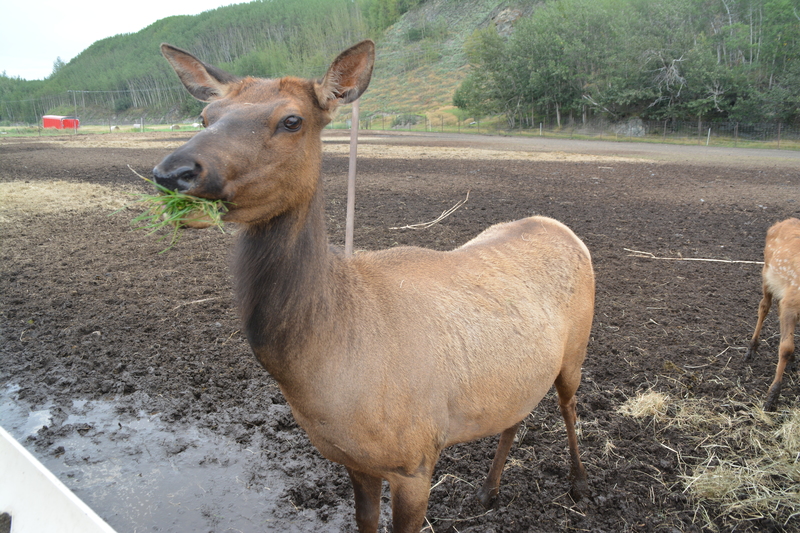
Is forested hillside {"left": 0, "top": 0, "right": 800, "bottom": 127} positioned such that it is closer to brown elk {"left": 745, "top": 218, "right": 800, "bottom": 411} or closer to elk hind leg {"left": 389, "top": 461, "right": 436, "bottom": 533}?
brown elk {"left": 745, "top": 218, "right": 800, "bottom": 411}

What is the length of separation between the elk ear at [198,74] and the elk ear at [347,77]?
70 cm

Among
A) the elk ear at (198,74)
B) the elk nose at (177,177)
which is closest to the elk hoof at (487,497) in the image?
the elk nose at (177,177)

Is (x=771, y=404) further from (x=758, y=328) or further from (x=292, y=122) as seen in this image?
(x=292, y=122)

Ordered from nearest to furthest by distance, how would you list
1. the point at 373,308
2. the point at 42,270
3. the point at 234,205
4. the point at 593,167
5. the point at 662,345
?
the point at 234,205, the point at 373,308, the point at 662,345, the point at 42,270, the point at 593,167

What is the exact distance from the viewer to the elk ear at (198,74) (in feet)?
10.4

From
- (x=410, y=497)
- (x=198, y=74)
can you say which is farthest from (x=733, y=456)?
(x=198, y=74)

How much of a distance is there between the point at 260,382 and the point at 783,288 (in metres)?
6.14

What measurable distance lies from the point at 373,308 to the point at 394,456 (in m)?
0.85

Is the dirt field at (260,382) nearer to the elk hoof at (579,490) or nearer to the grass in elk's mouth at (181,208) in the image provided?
the elk hoof at (579,490)

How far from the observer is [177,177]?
2135 mm

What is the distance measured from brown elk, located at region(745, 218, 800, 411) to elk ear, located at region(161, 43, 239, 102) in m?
5.90

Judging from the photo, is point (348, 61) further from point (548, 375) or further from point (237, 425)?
point (237, 425)

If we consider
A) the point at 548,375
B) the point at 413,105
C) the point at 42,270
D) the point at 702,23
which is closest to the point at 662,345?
the point at 548,375

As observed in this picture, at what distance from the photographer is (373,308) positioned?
120 inches
